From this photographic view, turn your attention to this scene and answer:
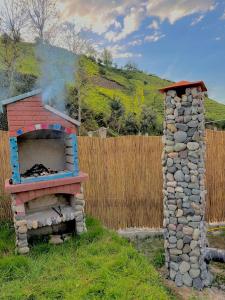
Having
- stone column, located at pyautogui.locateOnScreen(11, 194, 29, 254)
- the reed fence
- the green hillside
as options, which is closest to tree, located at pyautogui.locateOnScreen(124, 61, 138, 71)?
the green hillside

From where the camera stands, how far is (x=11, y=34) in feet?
39.5

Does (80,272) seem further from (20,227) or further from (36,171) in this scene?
(36,171)

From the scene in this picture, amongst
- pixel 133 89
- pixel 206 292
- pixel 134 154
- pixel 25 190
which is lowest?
pixel 206 292

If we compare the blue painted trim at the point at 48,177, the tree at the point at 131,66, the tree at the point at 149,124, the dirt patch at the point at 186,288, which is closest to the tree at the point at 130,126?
the tree at the point at 149,124

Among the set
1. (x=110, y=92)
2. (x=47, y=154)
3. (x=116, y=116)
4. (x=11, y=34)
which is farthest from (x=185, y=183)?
(x=110, y=92)

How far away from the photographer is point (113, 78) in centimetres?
2361

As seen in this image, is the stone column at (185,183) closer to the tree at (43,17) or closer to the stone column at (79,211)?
the stone column at (79,211)

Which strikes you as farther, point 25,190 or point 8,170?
point 8,170

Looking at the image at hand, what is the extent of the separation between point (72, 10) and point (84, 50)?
122 inches

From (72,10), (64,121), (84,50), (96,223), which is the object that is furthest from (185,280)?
(84,50)

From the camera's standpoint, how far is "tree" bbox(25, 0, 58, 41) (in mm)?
11688

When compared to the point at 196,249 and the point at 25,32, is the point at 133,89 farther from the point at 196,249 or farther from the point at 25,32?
the point at 196,249

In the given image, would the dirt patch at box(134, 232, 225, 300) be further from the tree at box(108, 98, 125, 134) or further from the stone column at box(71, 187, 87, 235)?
the tree at box(108, 98, 125, 134)

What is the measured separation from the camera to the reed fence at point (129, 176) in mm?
6090
